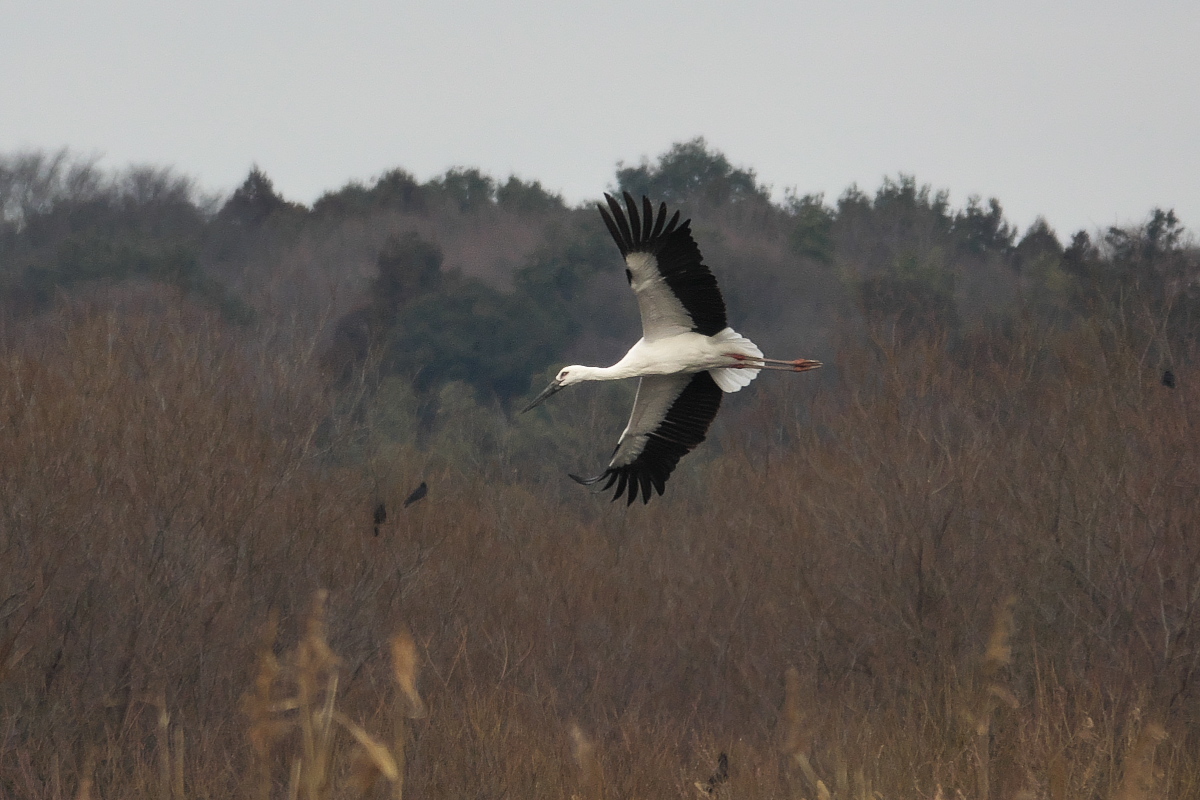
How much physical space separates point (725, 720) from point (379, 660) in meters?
5.36

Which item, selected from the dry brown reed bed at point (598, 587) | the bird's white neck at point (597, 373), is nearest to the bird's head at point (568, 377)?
the bird's white neck at point (597, 373)

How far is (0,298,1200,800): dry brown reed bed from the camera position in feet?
48.6

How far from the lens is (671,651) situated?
80.1ft

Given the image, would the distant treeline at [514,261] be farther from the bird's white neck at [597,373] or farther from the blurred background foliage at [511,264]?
the bird's white neck at [597,373]

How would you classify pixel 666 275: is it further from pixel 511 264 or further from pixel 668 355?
pixel 511 264

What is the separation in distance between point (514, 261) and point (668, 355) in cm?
5645

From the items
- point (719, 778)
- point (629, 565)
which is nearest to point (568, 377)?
point (719, 778)

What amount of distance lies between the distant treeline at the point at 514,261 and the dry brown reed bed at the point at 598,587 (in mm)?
8260

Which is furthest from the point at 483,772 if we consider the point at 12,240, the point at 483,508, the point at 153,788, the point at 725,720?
the point at 12,240

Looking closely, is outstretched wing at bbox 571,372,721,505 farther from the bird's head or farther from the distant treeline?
the distant treeline

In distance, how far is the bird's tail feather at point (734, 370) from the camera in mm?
9500

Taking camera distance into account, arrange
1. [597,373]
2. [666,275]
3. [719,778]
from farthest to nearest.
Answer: [719,778] < [597,373] < [666,275]

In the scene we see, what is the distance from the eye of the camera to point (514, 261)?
65.5 metres

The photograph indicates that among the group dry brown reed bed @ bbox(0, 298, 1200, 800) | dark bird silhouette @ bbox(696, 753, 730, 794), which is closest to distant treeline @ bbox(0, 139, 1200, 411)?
dry brown reed bed @ bbox(0, 298, 1200, 800)
